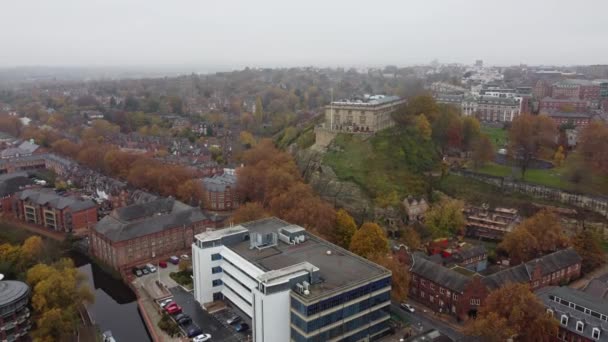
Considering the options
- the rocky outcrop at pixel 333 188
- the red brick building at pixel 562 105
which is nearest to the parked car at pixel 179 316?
the rocky outcrop at pixel 333 188

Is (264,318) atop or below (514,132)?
below

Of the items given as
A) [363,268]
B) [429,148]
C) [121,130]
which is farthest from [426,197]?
[121,130]

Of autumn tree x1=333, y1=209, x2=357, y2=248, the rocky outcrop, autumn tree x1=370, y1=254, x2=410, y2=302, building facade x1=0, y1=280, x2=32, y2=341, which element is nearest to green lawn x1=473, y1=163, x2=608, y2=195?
the rocky outcrop

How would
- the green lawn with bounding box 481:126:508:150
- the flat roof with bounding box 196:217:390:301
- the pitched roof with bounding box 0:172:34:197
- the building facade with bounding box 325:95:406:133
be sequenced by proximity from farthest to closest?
the green lawn with bounding box 481:126:508:150
the building facade with bounding box 325:95:406:133
the pitched roof with bounding box 0:172:34:197
the flat roof with bounding box 196:217:390:301

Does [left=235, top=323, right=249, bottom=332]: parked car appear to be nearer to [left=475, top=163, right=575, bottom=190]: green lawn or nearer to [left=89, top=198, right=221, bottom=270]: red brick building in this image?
[left=89, top=198, right=221, bottom=270]: red brick building

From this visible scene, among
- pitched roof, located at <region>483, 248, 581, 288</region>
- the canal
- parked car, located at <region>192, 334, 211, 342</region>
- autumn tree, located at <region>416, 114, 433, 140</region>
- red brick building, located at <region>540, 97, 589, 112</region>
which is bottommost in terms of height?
the canal

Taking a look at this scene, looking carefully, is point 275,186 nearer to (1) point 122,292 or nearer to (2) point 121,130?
(1) point 122,292

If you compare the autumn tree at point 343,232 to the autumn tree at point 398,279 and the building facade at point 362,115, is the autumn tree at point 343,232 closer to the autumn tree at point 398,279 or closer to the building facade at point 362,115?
the autumn tree at point 398,279
